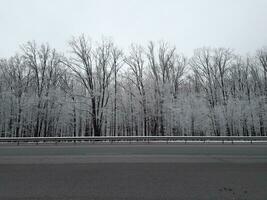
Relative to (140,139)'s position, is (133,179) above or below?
below

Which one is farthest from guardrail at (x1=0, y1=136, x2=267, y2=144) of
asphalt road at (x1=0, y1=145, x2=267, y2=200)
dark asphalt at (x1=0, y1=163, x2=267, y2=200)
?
dark asphalt at (x1=0, y1=163, x2=267, y2=200)

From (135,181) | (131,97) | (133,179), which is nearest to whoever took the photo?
(135,181)

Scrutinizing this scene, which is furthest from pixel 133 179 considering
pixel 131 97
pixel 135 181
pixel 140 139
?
pixel 131 97

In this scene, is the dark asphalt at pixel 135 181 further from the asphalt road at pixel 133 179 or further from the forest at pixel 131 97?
the forest at pixel 131 97

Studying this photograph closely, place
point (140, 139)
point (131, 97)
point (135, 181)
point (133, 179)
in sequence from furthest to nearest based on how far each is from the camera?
1. point (131, 97)
2. point (140, 139)
3. point (133, 179)
4. point (135, 181)

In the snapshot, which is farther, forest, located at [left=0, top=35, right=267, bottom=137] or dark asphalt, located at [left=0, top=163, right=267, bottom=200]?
A: forest, located at [left=0, top=35, right=267, bottom=137]

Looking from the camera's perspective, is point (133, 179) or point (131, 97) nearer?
point (133, 179)

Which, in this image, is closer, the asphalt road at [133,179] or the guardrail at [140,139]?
the asphalt road at [133,179]

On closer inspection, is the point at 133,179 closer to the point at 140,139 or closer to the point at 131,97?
the point at 140,139

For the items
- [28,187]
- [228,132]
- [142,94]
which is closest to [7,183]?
[28,187]

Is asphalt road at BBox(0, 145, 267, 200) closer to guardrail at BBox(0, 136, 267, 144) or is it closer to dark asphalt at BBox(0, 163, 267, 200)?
dark asphalt at BBox(0, 163, 267, 200)

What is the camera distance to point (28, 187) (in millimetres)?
5566

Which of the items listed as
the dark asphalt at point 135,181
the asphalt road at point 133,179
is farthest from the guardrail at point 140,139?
the dark asphalt at point 135,181

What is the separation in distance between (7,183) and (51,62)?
98.0ft
